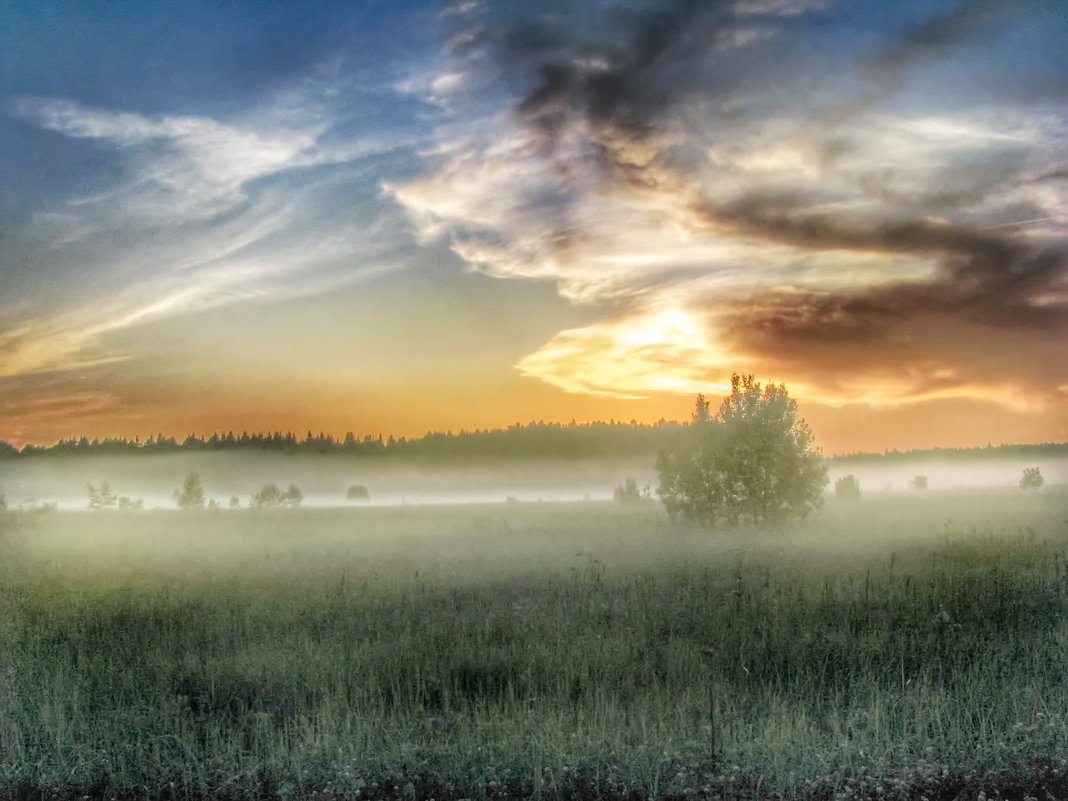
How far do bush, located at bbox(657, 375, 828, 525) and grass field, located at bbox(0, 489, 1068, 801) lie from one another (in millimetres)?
10852

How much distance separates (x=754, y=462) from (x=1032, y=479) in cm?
4366

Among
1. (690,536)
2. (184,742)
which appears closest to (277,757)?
(184,742)

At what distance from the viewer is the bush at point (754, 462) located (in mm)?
29766

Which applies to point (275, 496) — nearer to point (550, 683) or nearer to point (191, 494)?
point (191, 494)

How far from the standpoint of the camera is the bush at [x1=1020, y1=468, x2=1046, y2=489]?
61188mm

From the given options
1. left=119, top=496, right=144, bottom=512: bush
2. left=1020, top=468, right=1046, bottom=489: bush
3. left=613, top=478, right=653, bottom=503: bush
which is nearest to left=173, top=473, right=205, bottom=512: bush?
left=119, top=496, right=144, bottom=512: bush

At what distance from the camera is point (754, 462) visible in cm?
2978

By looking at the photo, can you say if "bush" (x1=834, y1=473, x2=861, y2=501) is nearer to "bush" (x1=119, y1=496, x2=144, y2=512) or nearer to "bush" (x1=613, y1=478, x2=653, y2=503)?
"bush" (x1=613, y1=478, x2=653, y2=503)

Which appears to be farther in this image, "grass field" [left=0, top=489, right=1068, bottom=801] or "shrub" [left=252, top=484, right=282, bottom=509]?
"shrub" [left=252, top=484, right=282, bottom=509]

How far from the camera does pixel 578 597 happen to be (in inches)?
579

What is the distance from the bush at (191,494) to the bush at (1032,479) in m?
64.2

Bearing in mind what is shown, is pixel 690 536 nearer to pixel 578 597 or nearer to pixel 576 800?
pixel 578 597

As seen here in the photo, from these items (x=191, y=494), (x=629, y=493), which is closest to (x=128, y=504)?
(x=191, y=494)

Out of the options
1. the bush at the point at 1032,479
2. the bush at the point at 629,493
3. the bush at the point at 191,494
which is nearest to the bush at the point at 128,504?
the bush at the point at 191,494
